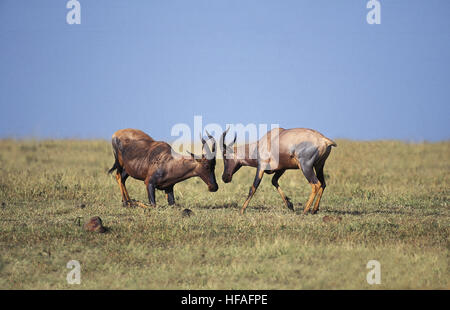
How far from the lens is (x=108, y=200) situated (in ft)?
48.6

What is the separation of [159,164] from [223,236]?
11.4 ft

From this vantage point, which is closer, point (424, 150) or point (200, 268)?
point (200, 268)

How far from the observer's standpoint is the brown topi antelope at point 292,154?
12.5 meters

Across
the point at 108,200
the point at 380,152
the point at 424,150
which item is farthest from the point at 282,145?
the point at 424,150

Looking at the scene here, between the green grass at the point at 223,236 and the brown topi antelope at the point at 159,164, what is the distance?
0.59 m

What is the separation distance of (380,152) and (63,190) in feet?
46.6

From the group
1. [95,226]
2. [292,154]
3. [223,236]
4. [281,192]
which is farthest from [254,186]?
[95,226]

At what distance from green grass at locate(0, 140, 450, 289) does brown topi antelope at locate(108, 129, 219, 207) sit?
0.59 m

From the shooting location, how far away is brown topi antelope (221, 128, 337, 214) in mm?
12477

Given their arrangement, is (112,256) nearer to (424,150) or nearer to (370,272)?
(370,272)

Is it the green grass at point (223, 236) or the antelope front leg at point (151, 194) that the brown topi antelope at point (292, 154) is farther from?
the antelope front leg at point (151, 194)

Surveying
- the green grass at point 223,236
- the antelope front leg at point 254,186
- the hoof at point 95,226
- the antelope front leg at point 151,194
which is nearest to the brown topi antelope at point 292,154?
the antelope front leg at point 254,186

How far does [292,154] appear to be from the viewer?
497 inches
